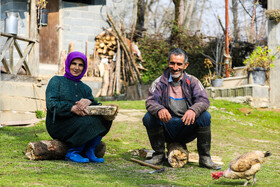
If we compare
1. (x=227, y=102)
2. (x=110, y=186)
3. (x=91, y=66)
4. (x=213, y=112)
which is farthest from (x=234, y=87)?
(x=110, y=186)

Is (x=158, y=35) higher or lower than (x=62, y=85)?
higher

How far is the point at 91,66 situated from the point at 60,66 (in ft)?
4.91

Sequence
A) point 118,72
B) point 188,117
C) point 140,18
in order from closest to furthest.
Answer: point 188,117, point 118,72, point 140,18

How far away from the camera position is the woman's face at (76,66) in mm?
4109

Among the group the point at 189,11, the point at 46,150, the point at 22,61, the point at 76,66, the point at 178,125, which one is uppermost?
the point at 189,11

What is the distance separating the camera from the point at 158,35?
1675cm

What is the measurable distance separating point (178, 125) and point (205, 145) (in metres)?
0.39

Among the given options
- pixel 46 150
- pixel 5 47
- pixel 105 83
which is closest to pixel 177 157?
pixel 46 150

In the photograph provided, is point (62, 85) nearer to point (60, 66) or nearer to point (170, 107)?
point (170, 107)

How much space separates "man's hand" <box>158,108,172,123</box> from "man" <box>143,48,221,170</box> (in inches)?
3.8

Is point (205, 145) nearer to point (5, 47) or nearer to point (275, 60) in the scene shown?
point (5, 47)

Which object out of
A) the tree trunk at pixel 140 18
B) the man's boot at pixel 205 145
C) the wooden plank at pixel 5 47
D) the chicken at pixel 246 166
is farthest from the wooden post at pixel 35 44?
the tree trunk at pixel 140 18

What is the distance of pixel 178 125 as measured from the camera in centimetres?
401

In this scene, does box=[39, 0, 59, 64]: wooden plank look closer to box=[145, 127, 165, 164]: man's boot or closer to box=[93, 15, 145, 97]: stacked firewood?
box=[93, 15, 145, 97]: stacked firewood
